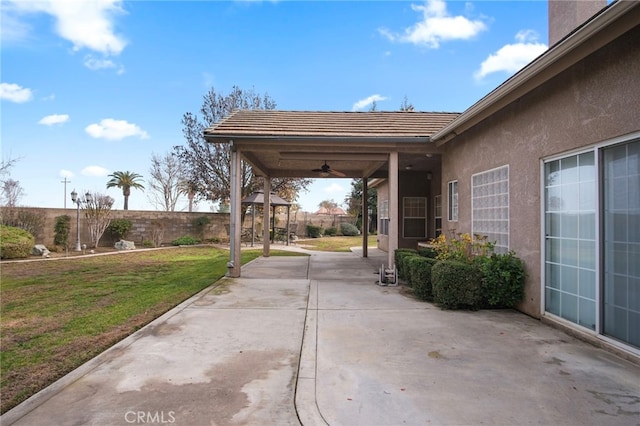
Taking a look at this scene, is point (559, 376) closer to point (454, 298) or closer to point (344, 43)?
point (454, 298)

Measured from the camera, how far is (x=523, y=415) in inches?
102

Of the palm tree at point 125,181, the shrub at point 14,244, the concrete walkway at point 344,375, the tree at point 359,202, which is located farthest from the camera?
the palm tree at point 125,181

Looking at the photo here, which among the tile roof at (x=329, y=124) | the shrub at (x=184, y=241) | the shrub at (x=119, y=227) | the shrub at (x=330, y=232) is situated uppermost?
the tile roof at (x=329, y=124)

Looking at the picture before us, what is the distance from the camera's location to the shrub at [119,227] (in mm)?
18266

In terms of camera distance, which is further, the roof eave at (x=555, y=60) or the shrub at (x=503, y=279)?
the shrub at (x=503, y=279)

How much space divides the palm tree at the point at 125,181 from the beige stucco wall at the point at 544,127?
109 feet

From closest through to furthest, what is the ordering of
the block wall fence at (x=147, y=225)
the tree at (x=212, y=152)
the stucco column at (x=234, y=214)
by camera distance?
1. the stucco column at (x=234, y=214)
2. the block wall fence at (x=147, y=225)
3. the tree at (x=212, y=152)

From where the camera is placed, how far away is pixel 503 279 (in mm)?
5660

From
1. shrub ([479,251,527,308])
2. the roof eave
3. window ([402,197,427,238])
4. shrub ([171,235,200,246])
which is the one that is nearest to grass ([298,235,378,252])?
window ([402,197,427,238])

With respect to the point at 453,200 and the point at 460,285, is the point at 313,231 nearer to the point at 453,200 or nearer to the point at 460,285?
the point at 453,200

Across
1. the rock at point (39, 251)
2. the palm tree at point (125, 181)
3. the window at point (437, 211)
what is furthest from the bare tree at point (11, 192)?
the window at point (437, 211)

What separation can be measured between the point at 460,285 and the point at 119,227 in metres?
18.1

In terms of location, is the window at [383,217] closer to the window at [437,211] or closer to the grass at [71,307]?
the window at [437,211]

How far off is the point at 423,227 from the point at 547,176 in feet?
30.3
